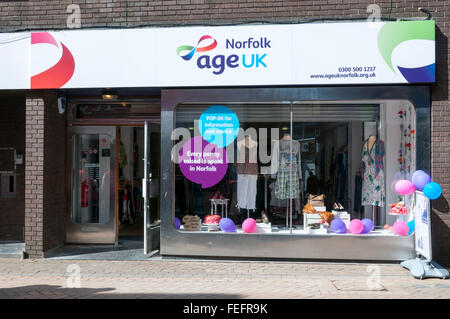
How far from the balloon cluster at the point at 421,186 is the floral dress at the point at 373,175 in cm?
48

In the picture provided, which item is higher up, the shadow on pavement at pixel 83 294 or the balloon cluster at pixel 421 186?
the balloon cluster at pixel 421 186

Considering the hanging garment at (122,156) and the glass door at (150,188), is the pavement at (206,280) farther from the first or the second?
the hanging garment at (122,156)

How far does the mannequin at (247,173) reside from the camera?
27.1ft

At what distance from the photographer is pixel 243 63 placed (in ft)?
25.0

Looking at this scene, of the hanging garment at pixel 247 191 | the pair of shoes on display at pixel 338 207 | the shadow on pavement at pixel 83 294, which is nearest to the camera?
the shadow on pavement at pixel 83 294

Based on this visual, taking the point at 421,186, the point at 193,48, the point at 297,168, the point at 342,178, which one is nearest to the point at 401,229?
the point at 421,186

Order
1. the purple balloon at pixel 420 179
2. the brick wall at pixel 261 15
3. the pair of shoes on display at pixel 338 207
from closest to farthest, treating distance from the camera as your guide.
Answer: the purple balloon at pixel 420 179 < the brick wall at pixel 261 15 < the pair of shoes on display at pixel 338 207

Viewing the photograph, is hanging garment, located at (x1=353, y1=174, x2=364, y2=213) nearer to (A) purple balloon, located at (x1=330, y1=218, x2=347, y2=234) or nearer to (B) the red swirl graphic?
(A) purple balloon, located at (x1=330, y1=218, x2=347, y2=234)

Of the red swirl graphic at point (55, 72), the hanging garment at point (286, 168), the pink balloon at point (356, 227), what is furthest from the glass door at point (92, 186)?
the pink balloon at point (356, 227)

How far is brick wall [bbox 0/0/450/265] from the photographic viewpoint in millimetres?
7406

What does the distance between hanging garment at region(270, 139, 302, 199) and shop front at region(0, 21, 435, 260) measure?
0.02 meters
